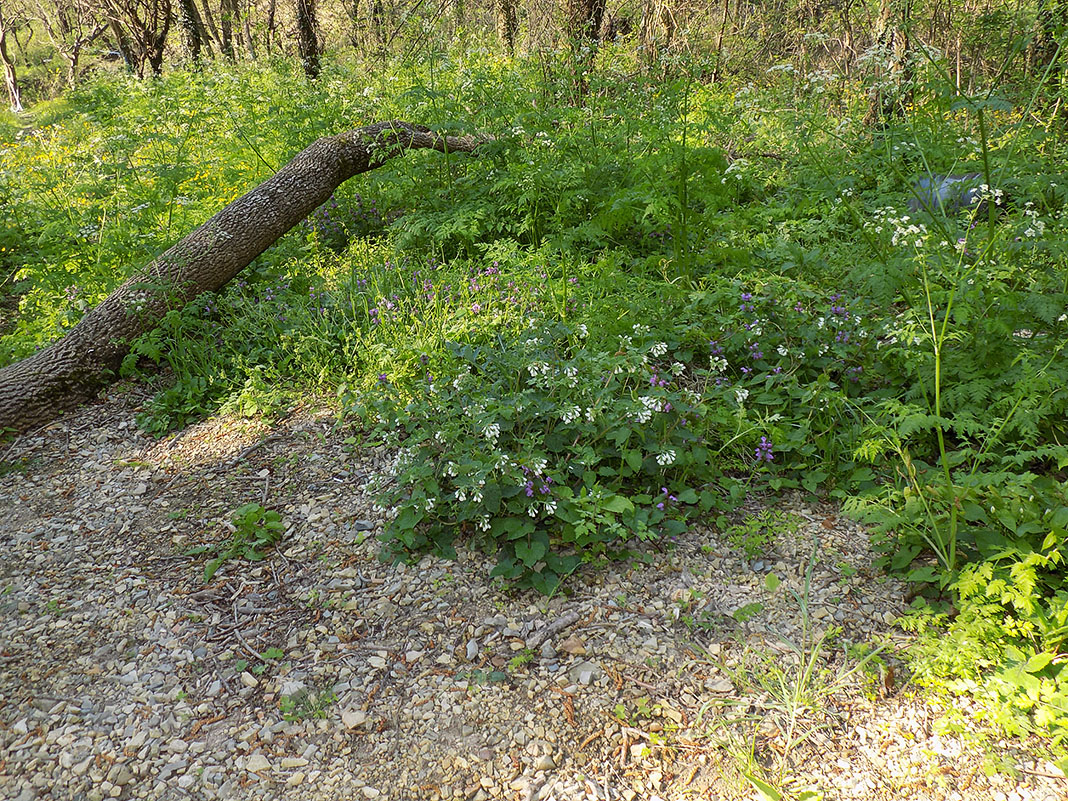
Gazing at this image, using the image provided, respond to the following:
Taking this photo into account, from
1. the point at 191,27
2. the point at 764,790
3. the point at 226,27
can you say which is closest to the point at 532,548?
the point at 764,790

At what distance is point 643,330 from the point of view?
11.3ft

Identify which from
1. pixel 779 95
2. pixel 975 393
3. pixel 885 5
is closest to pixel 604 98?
pixel 779 95

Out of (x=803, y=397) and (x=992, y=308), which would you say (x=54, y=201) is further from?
(x=992, y=308)

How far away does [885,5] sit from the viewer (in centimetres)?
666

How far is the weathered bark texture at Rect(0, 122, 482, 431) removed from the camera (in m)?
4.05

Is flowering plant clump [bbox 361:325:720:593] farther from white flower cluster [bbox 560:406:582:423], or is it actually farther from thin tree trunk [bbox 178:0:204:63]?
thin tree trunk [bbox 178:0:204:63]

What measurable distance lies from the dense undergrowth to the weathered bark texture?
0.19 metres

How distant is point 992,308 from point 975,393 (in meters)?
0.54

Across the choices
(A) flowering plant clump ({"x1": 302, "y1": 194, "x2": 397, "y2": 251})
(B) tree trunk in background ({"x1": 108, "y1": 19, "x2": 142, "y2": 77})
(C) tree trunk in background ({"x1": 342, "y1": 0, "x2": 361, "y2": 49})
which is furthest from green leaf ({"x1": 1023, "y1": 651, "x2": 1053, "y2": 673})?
(B) tree trunk in background ({"x1": 108, "y1": 19, "x2": 142, "y2": 77})

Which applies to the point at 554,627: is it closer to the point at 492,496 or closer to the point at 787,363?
the point at 492,496

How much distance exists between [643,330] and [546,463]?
1.01 m

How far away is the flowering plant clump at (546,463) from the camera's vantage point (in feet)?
8.80

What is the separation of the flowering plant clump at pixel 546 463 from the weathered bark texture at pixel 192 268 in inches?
87.7

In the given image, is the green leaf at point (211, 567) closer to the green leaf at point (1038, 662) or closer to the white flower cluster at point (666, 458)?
the white flower cluster at point (666, 458)
